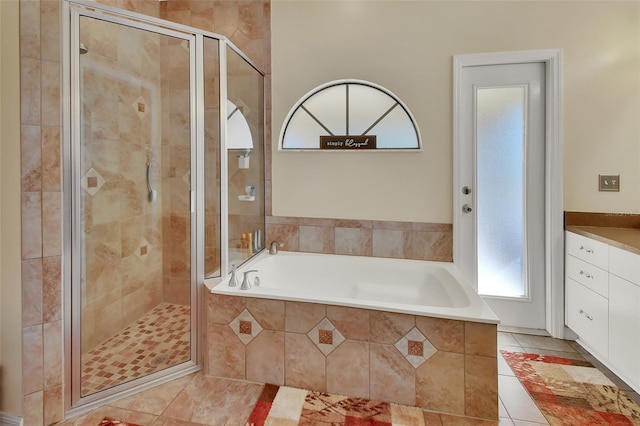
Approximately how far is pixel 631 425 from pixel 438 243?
4.23ft

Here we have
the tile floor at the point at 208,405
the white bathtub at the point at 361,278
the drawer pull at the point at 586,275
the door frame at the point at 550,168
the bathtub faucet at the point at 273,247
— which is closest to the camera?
the tile floor at the point at 208,405

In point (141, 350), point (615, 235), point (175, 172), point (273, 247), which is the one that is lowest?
point (141, 350)

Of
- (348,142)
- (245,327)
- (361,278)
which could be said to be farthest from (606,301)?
(245,327)

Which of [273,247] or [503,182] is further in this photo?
[273,247]

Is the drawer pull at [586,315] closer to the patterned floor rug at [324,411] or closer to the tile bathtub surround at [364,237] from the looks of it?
the tile bathtub surround at [364,237]

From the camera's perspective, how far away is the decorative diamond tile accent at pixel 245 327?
69.1 inches

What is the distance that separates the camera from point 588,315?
1960 millimetres

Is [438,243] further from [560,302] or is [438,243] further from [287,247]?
[287,247]

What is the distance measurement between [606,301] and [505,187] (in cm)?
91

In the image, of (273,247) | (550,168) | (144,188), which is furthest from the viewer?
(273,247)

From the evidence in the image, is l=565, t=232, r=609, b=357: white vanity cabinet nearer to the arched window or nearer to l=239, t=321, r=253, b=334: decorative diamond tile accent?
the arched window

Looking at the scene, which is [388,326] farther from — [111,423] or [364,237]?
[111,423]

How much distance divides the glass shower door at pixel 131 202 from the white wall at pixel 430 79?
0.80m

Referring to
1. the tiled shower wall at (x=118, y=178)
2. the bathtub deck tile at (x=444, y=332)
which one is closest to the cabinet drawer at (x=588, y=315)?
the bathtub deck tile at (x=444, y=332)
